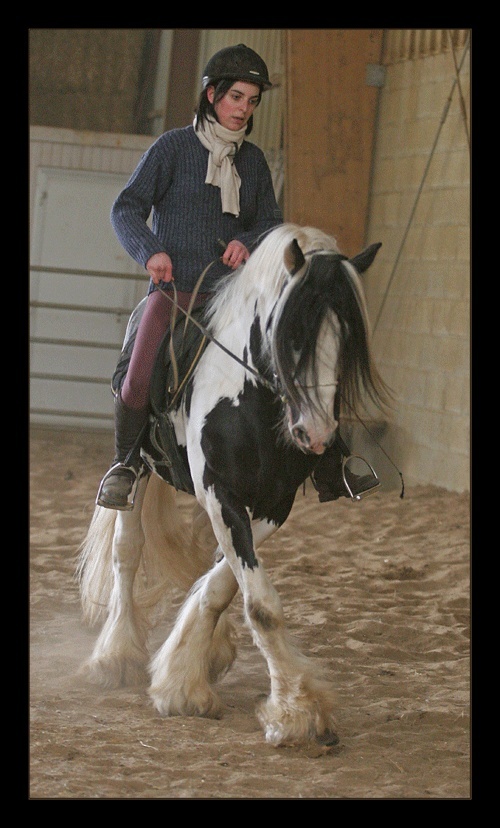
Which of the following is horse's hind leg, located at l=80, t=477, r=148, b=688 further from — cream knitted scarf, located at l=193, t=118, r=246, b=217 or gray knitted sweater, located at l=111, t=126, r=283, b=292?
cream knitted scarf, located at l=193, t=118, r=246, b=217

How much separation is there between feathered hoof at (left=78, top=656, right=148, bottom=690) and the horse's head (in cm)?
126

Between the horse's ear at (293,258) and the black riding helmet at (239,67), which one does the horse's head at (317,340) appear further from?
the black riding helmet at (239,67)

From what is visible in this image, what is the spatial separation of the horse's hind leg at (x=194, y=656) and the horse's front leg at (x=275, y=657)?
23 cm

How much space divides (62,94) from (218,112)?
7.83 meters

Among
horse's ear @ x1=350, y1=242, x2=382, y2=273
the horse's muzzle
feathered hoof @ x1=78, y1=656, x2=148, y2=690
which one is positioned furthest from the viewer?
feathered hoof @ x1=78, y1=656, x2=148, y2=690

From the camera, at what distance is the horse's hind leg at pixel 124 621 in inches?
140

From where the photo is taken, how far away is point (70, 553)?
5.39 m

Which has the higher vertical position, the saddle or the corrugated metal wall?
the corrugated metal wall

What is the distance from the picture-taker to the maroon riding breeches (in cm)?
329

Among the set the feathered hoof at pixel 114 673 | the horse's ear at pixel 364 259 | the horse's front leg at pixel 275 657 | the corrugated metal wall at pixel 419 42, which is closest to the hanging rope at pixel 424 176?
the corrugated metal wall at pixel 419 42

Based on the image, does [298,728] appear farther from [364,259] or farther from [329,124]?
[329,124]

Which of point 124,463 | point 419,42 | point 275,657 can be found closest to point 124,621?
point 124,463

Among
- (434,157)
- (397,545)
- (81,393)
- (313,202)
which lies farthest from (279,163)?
(397,545)

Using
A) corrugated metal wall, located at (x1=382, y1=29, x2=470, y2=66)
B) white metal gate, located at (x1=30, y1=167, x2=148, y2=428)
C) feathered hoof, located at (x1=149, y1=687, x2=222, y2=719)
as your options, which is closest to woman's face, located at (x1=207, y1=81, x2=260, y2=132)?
feathered hoof, located at (x1=149, y1=687, x2=222, y2=719)
